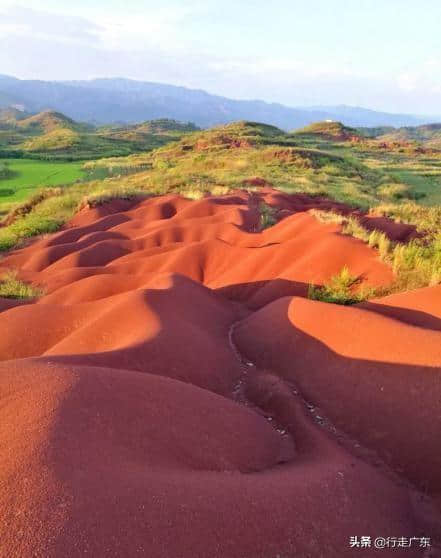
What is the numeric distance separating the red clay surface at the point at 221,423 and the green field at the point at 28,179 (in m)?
23.1

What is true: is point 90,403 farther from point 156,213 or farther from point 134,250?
point 156,213

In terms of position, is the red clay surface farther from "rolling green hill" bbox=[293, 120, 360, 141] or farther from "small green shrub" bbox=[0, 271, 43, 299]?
"rolling green hill" bbox=[293, 120, 360, 141]

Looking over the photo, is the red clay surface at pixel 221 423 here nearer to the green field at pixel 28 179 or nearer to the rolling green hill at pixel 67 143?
the green field at pixel 28 179

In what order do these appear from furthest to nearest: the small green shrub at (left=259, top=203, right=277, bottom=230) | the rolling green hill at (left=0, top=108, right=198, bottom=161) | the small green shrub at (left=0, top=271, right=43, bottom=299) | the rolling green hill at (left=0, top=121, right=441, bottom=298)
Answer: the rolling green hill at (left=0, top=108, right=198, bottom=161)
the small green shrub at (left=259, top=203, right=277, bottom=230)
the small green shrub at (left=0, top=271, right=43, bottom=299)
the rolling green hill at (left=0, top=121, right=441, bottom=298)

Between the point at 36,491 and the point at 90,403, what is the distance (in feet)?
3.65

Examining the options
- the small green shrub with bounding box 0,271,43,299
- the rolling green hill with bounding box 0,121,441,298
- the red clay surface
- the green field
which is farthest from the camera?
the green field

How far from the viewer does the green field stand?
103ft

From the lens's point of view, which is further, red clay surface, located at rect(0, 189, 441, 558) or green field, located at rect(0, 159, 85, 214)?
green field, located at rect(0, 159, 85, 214)

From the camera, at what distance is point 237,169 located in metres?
33.7

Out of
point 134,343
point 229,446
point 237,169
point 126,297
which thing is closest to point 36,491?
point 229,446

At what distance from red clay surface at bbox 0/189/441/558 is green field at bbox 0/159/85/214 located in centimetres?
2307

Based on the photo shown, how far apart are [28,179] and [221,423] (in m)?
40.1

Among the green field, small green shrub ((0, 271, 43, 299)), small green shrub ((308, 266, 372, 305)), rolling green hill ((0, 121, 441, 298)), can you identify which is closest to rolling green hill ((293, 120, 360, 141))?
rolling green hill ((0, 121, 441, 298))

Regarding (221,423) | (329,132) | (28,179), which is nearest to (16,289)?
(221,423)
